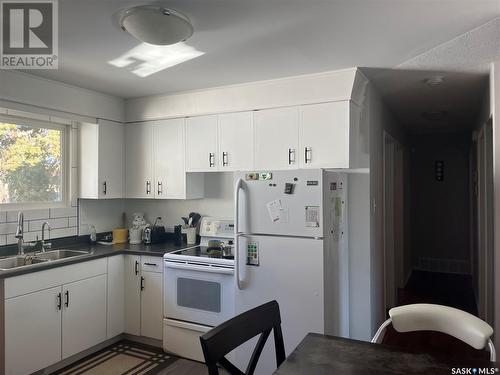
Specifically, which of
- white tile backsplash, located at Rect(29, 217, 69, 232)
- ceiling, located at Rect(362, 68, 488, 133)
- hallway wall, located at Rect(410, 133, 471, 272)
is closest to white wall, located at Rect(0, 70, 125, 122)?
white tile backsplash, located at Rect(29, 217, 69, 232)

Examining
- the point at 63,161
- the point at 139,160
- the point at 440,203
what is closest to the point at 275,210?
the point at 139,160

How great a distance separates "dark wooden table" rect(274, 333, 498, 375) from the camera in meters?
1.33

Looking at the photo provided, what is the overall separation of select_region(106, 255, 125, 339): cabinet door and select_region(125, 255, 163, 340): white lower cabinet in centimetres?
4

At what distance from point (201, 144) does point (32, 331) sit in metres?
1.97

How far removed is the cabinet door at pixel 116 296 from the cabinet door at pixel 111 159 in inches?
26.8

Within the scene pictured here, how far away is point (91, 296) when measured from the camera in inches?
123

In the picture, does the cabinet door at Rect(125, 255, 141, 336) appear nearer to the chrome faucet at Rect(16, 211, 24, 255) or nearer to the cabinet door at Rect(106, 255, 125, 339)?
the cabinet door at Rect(106, 255, 125, 339)

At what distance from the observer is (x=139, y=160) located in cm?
380

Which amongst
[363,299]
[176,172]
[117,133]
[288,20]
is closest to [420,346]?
[363,299]

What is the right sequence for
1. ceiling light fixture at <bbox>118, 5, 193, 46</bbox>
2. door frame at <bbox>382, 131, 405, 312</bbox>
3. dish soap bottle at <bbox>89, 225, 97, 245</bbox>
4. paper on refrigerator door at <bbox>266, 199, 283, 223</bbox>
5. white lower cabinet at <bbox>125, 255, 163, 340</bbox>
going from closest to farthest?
ceiling light fixture at <bbox>118, 5, 193, 46</bbox> → paper on refrigerator door at <bbox>266, 199, 283, 223</bbox> → white lower cabinet at <bbox>125, 255, 163, 340</bbox> → dish soap bottle at <bbox>89, 225, 97, 245</bbox> → door frame at <bbox>382, 131, 405, 312</bbox>

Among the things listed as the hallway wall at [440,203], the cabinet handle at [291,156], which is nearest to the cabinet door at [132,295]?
the cabinet handle at [291,156]

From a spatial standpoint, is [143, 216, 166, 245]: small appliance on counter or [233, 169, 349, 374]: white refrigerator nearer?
[233, 169, 349, 374]: white refrigerator

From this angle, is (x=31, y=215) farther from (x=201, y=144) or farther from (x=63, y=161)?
(x=201, y=144)

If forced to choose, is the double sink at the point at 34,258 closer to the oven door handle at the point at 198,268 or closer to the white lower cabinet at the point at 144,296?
the white lower cabinet at the point at 144,296
